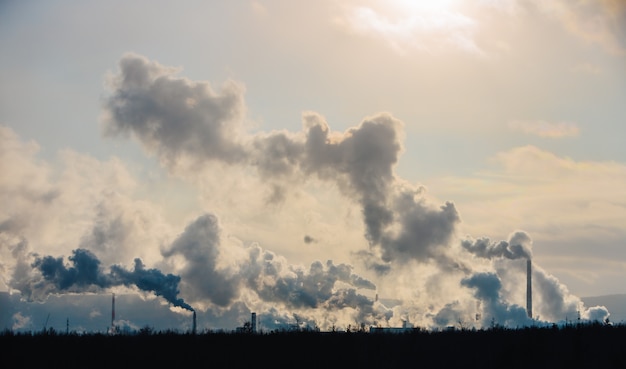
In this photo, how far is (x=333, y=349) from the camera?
47781mm

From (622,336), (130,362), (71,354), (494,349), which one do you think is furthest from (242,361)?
(622,336)

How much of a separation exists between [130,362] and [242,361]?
5.71 meters

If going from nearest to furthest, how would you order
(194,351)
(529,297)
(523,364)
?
1. (194,351)
2. (523,364)
3. (529,297)

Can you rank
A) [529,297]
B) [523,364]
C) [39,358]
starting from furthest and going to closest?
[529,297]
[523,364]
[39,358]

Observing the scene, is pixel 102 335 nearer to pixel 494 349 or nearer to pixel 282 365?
pixel 282 365

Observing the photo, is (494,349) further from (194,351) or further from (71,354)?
(71,354)

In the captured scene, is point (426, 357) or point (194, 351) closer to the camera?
point (194, 351)

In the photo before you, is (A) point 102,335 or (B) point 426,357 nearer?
(A) point 102,335

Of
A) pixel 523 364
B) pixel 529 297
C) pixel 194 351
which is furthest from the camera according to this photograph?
pixel 529 297

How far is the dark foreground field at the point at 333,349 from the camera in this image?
4353 centimetres

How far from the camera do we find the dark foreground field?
1714 inches

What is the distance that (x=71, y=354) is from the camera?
142ft

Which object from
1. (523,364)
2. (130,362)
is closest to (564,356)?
(523,364)

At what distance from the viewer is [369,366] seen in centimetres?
4706
